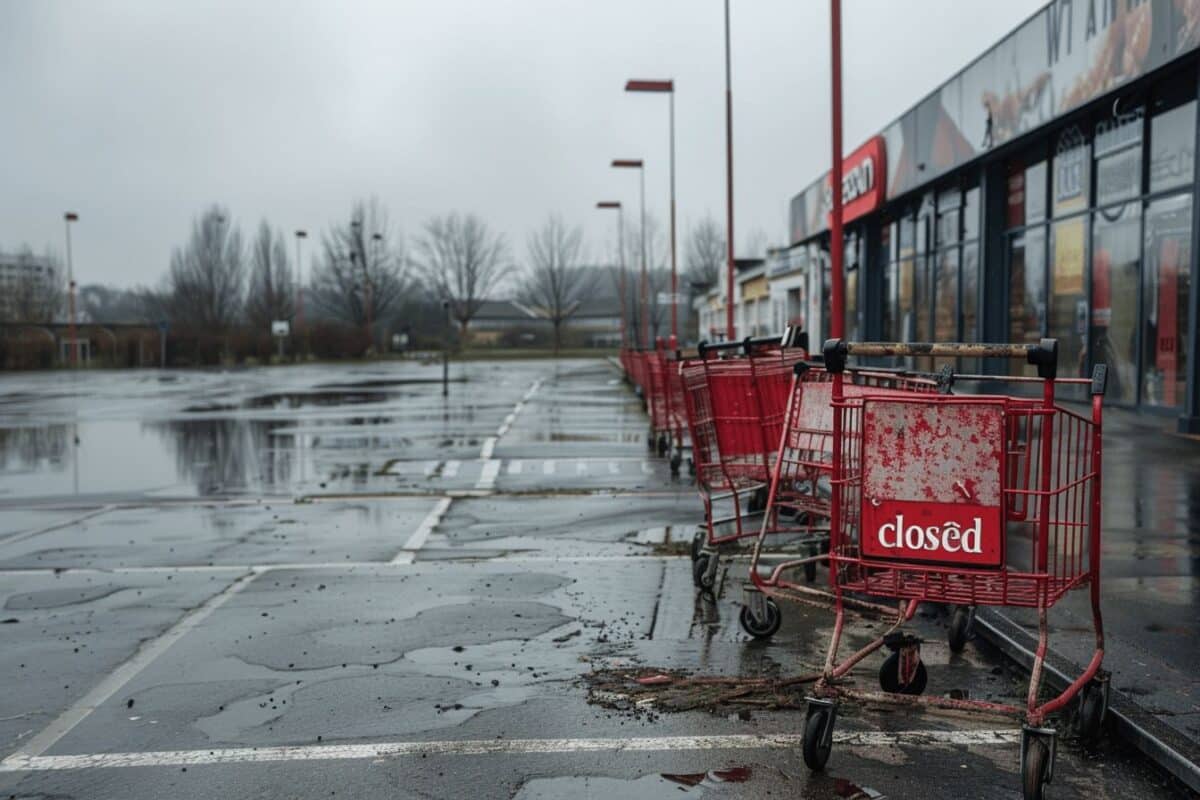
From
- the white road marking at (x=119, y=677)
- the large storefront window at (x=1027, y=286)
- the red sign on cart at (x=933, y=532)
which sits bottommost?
the white road marking at (x=119, y=677)

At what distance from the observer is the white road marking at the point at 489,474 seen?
1409cm

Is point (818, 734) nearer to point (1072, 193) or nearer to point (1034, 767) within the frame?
point (1034, 767)

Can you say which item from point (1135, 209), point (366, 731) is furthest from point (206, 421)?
point (366, 731)

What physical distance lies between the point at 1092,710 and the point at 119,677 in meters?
4.46

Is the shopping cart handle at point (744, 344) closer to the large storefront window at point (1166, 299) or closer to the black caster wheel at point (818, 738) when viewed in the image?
the black caster wheel at point (818, 738)

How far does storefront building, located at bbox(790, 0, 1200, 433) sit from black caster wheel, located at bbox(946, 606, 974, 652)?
9.36m

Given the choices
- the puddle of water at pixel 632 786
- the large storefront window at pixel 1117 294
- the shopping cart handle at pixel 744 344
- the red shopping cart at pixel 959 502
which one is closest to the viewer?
the puddle of water at pixel 632 786

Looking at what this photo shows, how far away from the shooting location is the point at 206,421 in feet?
81.1

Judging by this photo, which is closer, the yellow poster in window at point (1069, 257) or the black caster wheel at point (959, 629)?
the black caster wheel at point (959, 629)

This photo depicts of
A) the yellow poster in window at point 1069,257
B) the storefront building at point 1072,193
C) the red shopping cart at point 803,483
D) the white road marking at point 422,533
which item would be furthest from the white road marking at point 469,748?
the yellow poster in window at point 1069,257

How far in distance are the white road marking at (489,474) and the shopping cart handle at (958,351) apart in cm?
924

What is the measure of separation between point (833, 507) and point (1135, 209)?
43.6ft

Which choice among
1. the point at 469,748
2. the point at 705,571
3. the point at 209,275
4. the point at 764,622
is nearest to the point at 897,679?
the point at 764,622

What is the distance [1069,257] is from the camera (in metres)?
18.8
